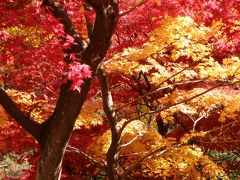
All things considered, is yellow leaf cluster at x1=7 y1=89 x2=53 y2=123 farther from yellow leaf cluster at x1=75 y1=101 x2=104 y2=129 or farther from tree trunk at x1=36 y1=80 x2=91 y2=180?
tree trunk at x1=36 y1=80 x2=91 y2=180

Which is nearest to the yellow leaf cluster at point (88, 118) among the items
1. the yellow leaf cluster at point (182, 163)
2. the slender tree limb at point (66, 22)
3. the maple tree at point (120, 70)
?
the maple tree at point (120, 70)

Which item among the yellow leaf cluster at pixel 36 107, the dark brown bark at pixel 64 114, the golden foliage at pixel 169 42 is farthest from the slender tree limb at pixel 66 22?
the yellow leaf cluster at pixel 36 107

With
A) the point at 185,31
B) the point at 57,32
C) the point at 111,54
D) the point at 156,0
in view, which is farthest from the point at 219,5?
the point at 57,32

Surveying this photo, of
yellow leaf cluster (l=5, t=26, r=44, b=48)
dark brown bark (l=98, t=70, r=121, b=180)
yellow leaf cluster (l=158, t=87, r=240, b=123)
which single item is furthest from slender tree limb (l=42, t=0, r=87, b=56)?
yellow leaf cluster (l=5, t=26, r=44, b=48)

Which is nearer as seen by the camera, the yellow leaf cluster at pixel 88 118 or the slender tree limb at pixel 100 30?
the slender tree limb at pixel 100 30

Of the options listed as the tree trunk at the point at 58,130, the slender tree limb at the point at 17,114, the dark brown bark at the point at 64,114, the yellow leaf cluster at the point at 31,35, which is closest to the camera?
the dark brown bark at the point at 64,114

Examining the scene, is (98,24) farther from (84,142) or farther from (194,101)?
(84,142)

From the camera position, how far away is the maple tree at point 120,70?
5.11 metres

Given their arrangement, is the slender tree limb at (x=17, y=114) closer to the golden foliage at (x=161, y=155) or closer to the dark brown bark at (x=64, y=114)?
the dark brown bark at (x=64, y=114)

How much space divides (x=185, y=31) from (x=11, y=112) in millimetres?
3260

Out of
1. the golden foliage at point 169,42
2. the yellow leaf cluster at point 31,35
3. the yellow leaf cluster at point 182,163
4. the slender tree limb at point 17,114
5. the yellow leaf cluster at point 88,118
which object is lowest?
the yellow leaf cluster at point 182,163

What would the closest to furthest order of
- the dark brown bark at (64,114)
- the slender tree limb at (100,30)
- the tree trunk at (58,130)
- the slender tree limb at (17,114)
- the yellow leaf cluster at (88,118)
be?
→ the slender tree limb at (100,30) → the dark brown bark at (64,114) → the tree trunk at (58,130) → the slender tree limb at (17,114) → the yellow leaf cluster at (88,118)

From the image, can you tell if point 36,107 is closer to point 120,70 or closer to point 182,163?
point 120,70

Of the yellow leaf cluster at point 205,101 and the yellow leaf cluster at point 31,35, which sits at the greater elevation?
the yellow leaf cluster at point 31,35
